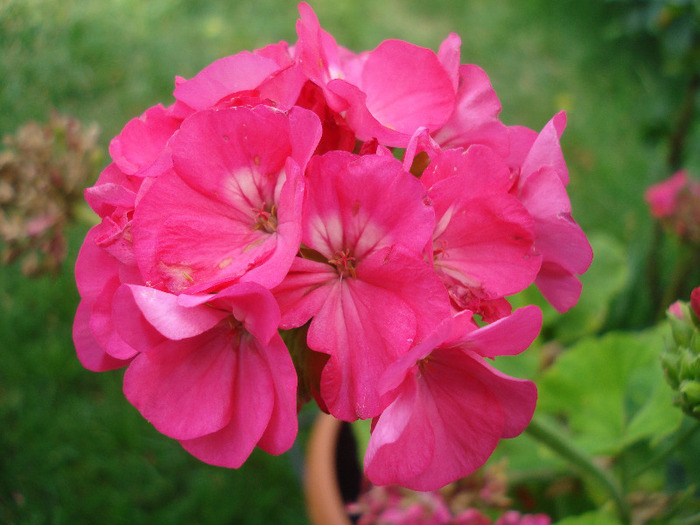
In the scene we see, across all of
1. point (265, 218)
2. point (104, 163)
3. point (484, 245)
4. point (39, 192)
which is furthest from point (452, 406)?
point (104, 163)

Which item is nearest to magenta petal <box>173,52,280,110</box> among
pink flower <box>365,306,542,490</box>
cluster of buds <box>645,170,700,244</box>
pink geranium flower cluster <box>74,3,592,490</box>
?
pink geranium flower cluster <box>74,3,592,490</box>

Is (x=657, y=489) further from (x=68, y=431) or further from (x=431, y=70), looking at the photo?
(x=68, y=431)

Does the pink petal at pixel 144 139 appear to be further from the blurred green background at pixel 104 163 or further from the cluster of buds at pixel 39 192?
the cluster of buds at pixel 39 192

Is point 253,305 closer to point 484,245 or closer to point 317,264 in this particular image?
point 317,264

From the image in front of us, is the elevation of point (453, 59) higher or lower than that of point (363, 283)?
higher

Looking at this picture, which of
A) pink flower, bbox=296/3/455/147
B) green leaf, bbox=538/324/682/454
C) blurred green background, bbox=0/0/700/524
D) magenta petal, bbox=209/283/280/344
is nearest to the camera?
magenta petal, bbox=209/283/280/344

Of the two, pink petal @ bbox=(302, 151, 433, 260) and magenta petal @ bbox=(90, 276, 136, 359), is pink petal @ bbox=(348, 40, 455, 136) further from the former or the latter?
magenta petal @ bbox=(90, 276, 136, 359)

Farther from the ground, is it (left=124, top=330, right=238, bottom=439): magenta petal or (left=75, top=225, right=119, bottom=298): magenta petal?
(left=75, top=225, right=119, bottom=298): magenta petal
